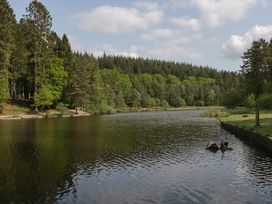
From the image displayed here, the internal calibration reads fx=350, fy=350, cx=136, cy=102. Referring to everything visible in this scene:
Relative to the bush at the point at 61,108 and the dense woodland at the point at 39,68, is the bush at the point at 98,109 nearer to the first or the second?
the dense woodland at the point at 39,68

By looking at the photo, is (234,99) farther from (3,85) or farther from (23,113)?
(3,85)

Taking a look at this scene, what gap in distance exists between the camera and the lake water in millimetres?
21094

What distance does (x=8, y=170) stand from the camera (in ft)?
92.5

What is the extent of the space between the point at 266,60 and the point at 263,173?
70548 mm

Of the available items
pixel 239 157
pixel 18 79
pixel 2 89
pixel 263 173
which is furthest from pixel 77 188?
Result: pixel 18 79

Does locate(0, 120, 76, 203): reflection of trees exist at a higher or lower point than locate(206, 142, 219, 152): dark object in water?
lower

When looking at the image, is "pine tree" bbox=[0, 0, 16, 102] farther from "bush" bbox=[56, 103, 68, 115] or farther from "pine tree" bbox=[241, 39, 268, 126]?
"pine tree" bbox=[241, 39, 268, 126]

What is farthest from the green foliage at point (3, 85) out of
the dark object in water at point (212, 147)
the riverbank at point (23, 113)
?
the dark object in water at point (212, 147)

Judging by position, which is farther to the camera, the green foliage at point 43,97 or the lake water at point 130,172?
the green foliage at point 43,97

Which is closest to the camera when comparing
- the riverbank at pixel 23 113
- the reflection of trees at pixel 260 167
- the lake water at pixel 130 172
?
the lake water at pixel 130 172

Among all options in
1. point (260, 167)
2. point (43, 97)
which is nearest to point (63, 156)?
point (260, 167)

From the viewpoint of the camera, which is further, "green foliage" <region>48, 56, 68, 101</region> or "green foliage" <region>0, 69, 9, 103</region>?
"green foliage" <region>48, 56, 68, 101</region>

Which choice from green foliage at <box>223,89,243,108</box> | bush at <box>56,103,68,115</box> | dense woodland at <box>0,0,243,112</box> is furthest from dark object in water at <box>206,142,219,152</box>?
bush at <box>56,103,68,115</box>

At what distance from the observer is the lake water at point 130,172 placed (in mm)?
21094
